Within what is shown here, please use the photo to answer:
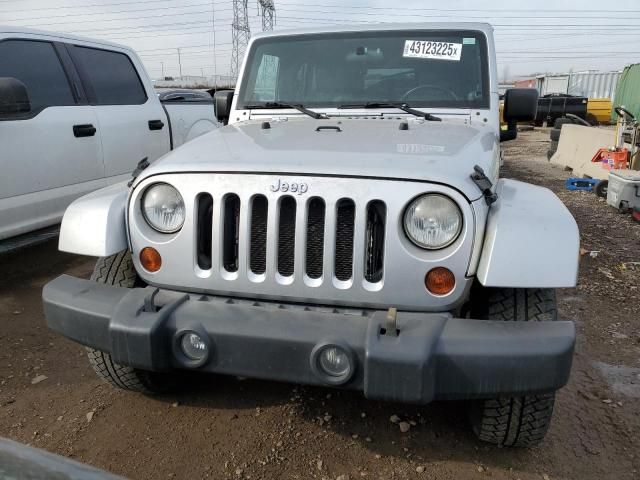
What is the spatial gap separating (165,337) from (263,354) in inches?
14.5

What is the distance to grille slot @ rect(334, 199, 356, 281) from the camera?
6.70 feet

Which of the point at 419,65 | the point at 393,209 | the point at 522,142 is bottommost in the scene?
the point at 522,142

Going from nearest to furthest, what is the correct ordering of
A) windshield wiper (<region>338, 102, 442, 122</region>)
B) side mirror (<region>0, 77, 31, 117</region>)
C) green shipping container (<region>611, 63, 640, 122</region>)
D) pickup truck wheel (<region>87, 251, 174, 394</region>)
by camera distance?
pickup truck wheel (<region>87, 251, 174, 394</region>), windshield wiper (<region>338, 102, 442, 122</region>), side mirror (<region>0, 77, 31, 117</region>), green shipping container (<region>611, 63, 640, 122</region>)

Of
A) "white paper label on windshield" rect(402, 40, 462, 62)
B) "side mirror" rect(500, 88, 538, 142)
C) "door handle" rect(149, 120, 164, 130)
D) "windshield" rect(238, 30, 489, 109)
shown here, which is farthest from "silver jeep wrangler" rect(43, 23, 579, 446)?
"door handle" rect(149, 120, 164, 130)

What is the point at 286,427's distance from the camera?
2574 mm

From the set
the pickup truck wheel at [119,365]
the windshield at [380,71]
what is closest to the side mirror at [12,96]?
the windshield at [380,71]

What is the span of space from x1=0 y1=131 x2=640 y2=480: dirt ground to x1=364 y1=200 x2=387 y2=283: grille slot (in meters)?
0.86

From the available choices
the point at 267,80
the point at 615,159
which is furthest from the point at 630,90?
the point at 267,80

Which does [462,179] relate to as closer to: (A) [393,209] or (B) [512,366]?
(A) [393,209]

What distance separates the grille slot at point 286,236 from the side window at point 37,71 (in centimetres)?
296

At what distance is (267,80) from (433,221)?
6.86 ft

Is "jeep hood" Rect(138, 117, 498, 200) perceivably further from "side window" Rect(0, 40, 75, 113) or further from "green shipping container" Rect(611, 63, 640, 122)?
"green shipping container" Rect(611, 63, 640, 122)

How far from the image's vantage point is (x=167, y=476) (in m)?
2.25

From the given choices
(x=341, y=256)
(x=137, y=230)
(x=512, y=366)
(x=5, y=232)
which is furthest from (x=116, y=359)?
(x=5, y=232)
